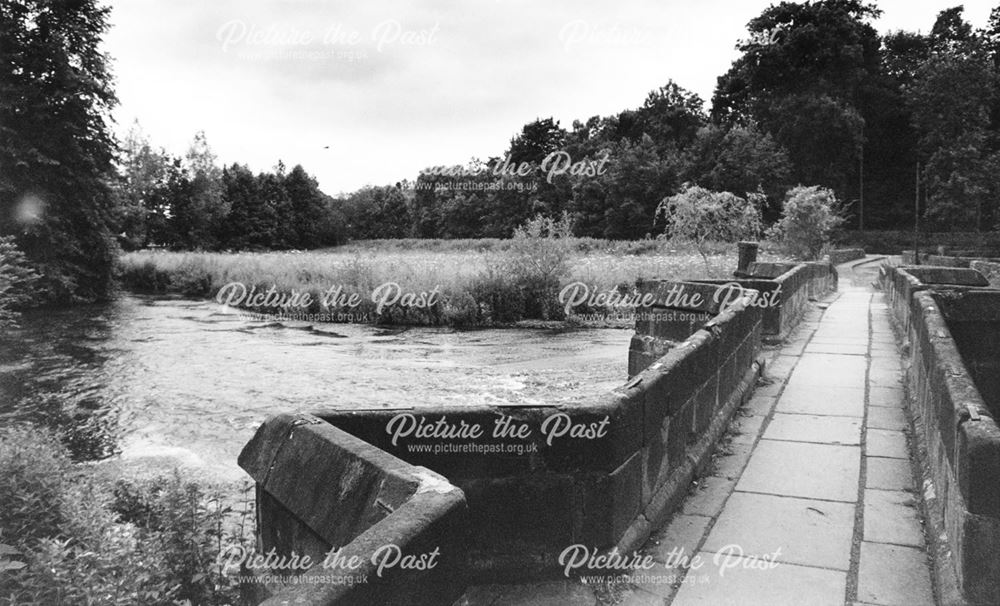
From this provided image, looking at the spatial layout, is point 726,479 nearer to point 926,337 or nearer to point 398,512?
point 926,337

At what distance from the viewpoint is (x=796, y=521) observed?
3.52 metres

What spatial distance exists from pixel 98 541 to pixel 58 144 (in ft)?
67.0

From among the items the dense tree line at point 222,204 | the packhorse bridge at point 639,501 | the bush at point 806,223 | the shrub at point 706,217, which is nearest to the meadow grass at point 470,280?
the shrub at point 706,217

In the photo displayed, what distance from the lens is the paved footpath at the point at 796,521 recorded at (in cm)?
278

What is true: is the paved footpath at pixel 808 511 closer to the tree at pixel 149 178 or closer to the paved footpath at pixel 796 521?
the paved footpath at pixel 796 521

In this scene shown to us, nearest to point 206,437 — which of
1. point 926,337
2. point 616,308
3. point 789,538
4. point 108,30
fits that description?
point 789,538

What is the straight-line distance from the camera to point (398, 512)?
74.8 inches

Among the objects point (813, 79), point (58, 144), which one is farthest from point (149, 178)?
point (813, 79)

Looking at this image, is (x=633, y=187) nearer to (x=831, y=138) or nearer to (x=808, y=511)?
(x=831, y=138)

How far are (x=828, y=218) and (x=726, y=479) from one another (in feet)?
67.3

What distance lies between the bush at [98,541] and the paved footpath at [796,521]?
210 cm

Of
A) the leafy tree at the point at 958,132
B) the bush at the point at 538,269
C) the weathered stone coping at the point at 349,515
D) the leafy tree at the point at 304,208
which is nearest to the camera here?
the weathered stone coping at the point at 349,515

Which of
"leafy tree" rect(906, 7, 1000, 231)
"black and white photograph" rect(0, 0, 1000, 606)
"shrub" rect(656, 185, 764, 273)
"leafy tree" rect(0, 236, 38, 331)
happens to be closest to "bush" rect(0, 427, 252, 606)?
"black and white photograph" rect(0, 0, 1000, 606)

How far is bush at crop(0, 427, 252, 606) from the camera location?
361 cm
